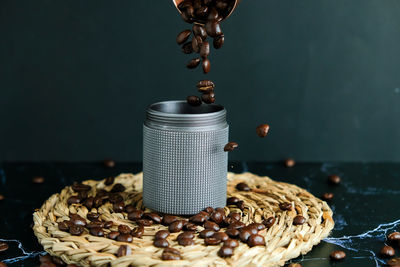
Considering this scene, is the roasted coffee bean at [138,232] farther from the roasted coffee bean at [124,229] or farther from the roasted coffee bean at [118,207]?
the roasted coffee bean at [118,207]

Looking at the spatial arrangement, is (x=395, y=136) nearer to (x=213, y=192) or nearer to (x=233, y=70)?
(x=233, y=70)

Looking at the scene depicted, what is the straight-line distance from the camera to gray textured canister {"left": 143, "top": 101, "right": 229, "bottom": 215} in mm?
1671

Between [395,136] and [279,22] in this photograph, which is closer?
[279,22]

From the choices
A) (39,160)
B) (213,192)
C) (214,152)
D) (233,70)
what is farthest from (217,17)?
(39,160)

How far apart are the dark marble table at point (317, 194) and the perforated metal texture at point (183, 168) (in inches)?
6.5

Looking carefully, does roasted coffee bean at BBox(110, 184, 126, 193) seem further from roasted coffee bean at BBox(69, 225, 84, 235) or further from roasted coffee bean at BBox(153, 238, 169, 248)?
roasted coffee bean at BBox(153, 238, 169, 248)

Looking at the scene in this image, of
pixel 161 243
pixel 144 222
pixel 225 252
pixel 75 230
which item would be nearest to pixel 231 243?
pixel 225 252

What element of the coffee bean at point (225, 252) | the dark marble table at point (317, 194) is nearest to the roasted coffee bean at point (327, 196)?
the dark marble table at point (317, 194)

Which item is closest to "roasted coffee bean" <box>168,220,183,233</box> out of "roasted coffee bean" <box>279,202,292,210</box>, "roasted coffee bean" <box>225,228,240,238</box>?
"roasted coffee bean" <box>225,228,240,238</box>

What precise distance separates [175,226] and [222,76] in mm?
914

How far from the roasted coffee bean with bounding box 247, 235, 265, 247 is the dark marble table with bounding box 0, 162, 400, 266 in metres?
0.12

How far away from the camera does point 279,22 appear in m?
2.33

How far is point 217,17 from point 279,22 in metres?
0.70

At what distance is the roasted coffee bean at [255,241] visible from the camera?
1.51m
